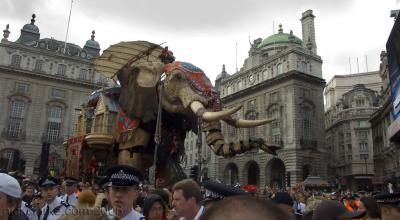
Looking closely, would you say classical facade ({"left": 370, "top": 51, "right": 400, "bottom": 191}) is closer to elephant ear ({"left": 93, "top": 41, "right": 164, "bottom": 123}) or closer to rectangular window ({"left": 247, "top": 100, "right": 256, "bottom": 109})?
rectangular window ({"left": 247, "top": 100, "right": 256, "bottom": 109})

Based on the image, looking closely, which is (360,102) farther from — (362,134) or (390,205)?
(390,205)

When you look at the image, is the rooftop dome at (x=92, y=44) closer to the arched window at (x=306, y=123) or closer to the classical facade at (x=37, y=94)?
the classical facade at (x=37, y=94)

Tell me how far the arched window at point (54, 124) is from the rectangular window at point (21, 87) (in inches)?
146

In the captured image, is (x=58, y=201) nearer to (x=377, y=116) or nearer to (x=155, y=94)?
(x=155, y=94)

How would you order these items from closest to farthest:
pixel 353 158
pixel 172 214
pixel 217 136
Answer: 1. pixel 172 214
2. pixel 217 136
3. pixel 353 158

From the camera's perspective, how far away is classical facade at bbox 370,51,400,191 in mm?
38844

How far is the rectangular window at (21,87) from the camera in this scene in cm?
4497

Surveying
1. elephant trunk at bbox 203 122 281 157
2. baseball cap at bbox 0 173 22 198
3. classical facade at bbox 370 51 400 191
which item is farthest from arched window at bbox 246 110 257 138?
baseball cap at bbox 0 173 22 198

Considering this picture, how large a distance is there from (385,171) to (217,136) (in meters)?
44.0

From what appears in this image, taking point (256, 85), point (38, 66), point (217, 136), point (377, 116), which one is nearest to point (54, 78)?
point (38, 66)

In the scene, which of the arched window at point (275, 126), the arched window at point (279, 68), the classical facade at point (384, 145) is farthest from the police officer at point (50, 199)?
the arched window at point (279, 68)

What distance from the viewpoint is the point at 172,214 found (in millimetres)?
5410

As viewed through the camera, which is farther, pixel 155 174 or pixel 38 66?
pixel 38 66

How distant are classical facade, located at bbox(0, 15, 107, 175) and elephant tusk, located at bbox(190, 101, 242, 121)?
132 feet
